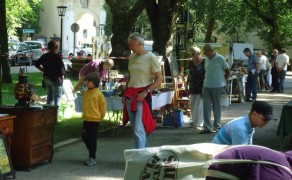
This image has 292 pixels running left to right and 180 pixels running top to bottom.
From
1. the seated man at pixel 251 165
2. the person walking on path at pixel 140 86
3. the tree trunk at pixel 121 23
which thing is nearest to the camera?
the seated man at pixel 251 165

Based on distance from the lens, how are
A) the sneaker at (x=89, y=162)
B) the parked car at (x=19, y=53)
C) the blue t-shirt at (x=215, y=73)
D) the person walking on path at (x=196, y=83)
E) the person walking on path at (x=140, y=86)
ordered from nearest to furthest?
the person walking on path at (x=140, y=86)
the sneaker at (x=89, y=162)
the blue t-shirt at (x=215, y=73)
the person walking on path at (x=196, y=83)
the parked car at (x=19, y=53)

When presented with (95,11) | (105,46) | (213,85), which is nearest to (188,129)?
(213,85)

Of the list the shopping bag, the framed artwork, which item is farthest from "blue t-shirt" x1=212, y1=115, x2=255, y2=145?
the framed artwork

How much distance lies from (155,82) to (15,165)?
228 cm

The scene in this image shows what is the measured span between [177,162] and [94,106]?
19.9 ft

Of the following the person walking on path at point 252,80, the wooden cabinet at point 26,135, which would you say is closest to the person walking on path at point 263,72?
the person walking on path at point 252,80

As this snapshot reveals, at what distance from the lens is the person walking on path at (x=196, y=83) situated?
12508 mm

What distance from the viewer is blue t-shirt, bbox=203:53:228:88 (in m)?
12.0

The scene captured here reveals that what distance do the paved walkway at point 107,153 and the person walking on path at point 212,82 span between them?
46 cm

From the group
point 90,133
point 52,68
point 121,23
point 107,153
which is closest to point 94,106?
point 90,133

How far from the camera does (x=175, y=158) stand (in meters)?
2.83

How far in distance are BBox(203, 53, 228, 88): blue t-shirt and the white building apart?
63756mm

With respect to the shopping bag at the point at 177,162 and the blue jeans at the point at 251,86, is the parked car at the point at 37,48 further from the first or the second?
the shopping bag at the point at 177,162

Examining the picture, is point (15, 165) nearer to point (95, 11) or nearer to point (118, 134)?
point (118, 134)
